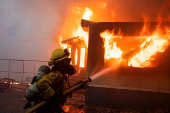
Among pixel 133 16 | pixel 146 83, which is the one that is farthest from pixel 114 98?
pixel 133 16

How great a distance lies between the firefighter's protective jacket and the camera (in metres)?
2.23

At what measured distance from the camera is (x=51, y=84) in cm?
241

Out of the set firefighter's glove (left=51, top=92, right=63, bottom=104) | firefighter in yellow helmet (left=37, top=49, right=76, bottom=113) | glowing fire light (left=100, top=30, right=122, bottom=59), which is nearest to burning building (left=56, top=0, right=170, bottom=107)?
glowing fire light (left=100, top=30, right=122, bottom=59)

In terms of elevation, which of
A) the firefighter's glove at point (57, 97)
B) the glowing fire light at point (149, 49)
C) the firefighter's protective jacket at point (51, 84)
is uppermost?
the glowing fire light at point (149, 49)

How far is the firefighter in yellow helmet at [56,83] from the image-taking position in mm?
2256

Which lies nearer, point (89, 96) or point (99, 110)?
point (99, 110)

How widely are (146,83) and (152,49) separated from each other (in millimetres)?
1854

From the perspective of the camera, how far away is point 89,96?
7.67 m

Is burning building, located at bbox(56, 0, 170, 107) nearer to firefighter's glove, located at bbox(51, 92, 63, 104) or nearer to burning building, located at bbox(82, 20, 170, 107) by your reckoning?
burning building, located at bbox(82, 20, 170, 107)

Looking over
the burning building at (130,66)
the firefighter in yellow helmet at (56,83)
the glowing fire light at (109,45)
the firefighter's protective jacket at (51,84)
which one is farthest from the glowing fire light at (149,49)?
the firefighter's protective jacket at (51,84)

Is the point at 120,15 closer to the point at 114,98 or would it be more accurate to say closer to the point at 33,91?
the point at 114,98

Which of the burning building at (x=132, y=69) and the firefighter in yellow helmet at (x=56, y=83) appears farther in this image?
the burning building at (x=132, y=69)

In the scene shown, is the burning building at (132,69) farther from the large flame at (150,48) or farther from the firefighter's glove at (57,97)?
the firefighter's glove at (57,97)

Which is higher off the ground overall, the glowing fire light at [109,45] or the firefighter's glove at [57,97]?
the glowing fire light at [109,45]
